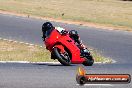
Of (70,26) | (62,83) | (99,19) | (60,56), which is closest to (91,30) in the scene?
(70,26)

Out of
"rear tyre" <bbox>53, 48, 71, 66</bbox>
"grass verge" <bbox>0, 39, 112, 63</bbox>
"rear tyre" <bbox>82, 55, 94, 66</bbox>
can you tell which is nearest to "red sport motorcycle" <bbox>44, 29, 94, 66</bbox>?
"rear tyre" <bbox>53, 48, 71, 66</bbox>

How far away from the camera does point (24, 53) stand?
727 inches

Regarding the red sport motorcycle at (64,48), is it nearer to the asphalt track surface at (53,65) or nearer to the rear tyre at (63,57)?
the rear tyre at (63,57)

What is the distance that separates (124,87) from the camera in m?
10.5

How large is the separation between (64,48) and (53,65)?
146 cm

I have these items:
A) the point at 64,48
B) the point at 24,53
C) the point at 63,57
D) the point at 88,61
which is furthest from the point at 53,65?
the point at 24,53

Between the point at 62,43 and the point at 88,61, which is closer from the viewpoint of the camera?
the point at 62,43

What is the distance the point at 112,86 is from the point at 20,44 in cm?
1133

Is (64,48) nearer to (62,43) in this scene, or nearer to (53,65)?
(62,43)

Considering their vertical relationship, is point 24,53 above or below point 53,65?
below

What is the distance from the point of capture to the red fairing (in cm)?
1300

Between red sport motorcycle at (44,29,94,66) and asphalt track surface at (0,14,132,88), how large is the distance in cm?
29

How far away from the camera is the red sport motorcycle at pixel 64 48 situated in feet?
42.7

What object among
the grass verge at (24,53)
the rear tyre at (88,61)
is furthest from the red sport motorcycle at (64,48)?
the grass verge at (24,53)
